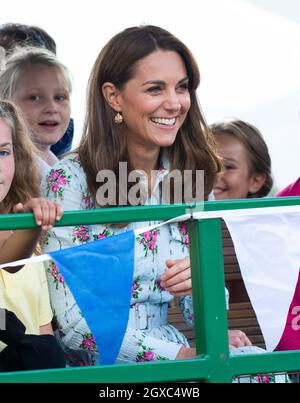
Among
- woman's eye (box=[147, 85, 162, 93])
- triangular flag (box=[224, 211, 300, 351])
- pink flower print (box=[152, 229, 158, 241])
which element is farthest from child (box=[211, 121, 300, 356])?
triangular flag (box=[224, 211, 300, 351])

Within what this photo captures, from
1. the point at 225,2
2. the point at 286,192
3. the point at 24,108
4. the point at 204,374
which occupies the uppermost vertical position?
the point at 225,2

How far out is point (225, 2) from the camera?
267 inches

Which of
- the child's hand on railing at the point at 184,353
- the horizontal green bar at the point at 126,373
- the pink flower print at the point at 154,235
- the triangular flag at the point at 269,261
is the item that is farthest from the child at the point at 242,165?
the horizontal green bar at the point at 126,373

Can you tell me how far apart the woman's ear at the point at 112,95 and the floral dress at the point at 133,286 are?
0.28 metres

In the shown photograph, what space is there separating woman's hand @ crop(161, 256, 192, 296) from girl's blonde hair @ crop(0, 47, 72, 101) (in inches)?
73.9

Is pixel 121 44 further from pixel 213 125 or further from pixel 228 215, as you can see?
pixel 213 125

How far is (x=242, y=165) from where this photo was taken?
5.89m

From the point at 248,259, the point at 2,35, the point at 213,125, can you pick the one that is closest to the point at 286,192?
the point at 213,125

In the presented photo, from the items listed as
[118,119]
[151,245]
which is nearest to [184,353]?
[151,245]

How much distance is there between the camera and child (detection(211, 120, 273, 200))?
5891 millimetres

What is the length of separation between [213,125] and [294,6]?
129 cm

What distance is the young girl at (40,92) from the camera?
5.56m

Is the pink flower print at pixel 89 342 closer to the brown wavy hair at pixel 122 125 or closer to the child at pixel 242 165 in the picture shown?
the brown wavy hair at pixel 122 125

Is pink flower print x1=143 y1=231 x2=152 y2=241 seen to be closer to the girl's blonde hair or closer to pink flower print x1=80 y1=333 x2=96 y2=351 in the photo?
pink flower print x1=80 y1=333 x2=96 y2=351
